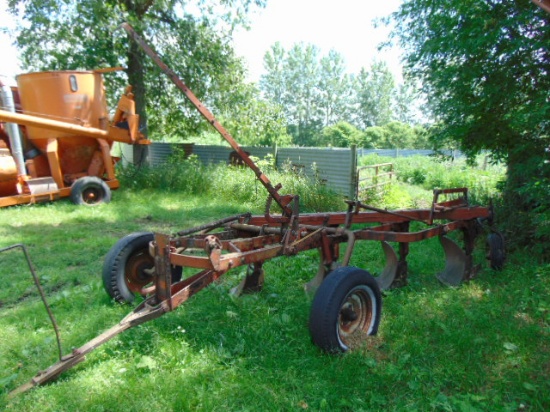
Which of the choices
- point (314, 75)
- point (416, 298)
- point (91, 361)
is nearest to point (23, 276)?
point (91, 361)

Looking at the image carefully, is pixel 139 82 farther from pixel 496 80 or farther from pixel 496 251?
pixel 496 251

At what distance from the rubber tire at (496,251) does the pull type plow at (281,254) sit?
0.04ft

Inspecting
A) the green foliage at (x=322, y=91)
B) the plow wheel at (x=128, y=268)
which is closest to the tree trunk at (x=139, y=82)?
the plow wheel at (x=128, y=268)

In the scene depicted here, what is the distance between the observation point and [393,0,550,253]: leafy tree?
5086 millimetres

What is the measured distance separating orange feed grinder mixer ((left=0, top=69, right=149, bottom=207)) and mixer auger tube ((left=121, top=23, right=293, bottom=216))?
6.19 m

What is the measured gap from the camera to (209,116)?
12.3 feet

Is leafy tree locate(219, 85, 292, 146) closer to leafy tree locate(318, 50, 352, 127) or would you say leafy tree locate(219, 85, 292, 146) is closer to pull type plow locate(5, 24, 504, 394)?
pull type plow locate(5, 24, 504, 394)

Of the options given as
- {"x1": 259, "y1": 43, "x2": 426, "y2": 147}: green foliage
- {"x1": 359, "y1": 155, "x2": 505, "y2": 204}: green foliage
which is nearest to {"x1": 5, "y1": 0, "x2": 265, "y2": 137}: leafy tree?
{"x1": 359, "y1": 155, "x2": 505, "y2": 204}: green foliage

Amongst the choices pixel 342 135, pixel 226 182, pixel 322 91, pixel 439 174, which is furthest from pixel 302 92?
pixel 226 182

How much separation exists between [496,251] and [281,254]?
3086 millimetres

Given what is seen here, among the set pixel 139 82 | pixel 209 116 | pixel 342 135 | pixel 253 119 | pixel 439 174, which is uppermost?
pixel 139 82

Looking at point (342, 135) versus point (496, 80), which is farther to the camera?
point (342, 135)

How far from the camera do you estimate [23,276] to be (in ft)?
16.5

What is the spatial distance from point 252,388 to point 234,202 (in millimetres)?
7560
